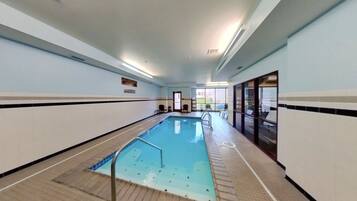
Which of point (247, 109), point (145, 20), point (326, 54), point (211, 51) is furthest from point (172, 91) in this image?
point (326, 54)

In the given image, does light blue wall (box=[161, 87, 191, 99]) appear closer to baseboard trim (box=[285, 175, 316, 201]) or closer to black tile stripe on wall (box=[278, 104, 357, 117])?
black tile stripe on wall (box=[278, 104, 357, 117])

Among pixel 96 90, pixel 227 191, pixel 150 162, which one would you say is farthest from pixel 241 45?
pixel 96 90

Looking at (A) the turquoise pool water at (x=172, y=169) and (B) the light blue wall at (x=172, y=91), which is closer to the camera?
(A) the turquoise pool water at (x=172, y=169)

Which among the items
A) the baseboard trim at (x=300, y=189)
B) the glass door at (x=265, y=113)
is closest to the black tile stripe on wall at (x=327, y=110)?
the glass door at (x=265, y=113)

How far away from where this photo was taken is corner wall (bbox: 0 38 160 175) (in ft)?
7.94

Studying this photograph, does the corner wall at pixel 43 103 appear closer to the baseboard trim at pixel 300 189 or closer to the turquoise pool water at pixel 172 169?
the turquoise pool water at pixel 172 169

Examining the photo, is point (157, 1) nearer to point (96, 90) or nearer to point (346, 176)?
point (346, 176)

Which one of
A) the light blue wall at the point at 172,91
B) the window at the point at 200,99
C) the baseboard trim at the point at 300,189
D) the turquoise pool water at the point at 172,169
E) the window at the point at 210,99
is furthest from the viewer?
the window at the point at 200,99

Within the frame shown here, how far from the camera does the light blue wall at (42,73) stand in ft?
7.99

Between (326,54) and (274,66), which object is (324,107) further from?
(274,66)

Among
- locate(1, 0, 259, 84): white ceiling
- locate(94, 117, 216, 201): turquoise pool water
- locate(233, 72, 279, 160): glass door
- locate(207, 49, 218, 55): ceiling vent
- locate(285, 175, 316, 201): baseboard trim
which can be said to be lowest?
locate(94, 117, 216, 201): turquoise pool water

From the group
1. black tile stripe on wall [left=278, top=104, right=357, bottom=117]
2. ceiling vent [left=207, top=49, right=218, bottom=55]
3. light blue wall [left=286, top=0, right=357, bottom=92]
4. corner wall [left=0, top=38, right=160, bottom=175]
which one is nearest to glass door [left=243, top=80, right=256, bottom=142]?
ceiling vent [left=207, top=49, right=218, bottom=55]

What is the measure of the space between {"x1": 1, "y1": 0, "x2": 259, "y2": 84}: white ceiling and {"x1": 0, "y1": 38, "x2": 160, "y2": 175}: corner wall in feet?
2.94

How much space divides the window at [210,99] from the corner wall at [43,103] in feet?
34.0
